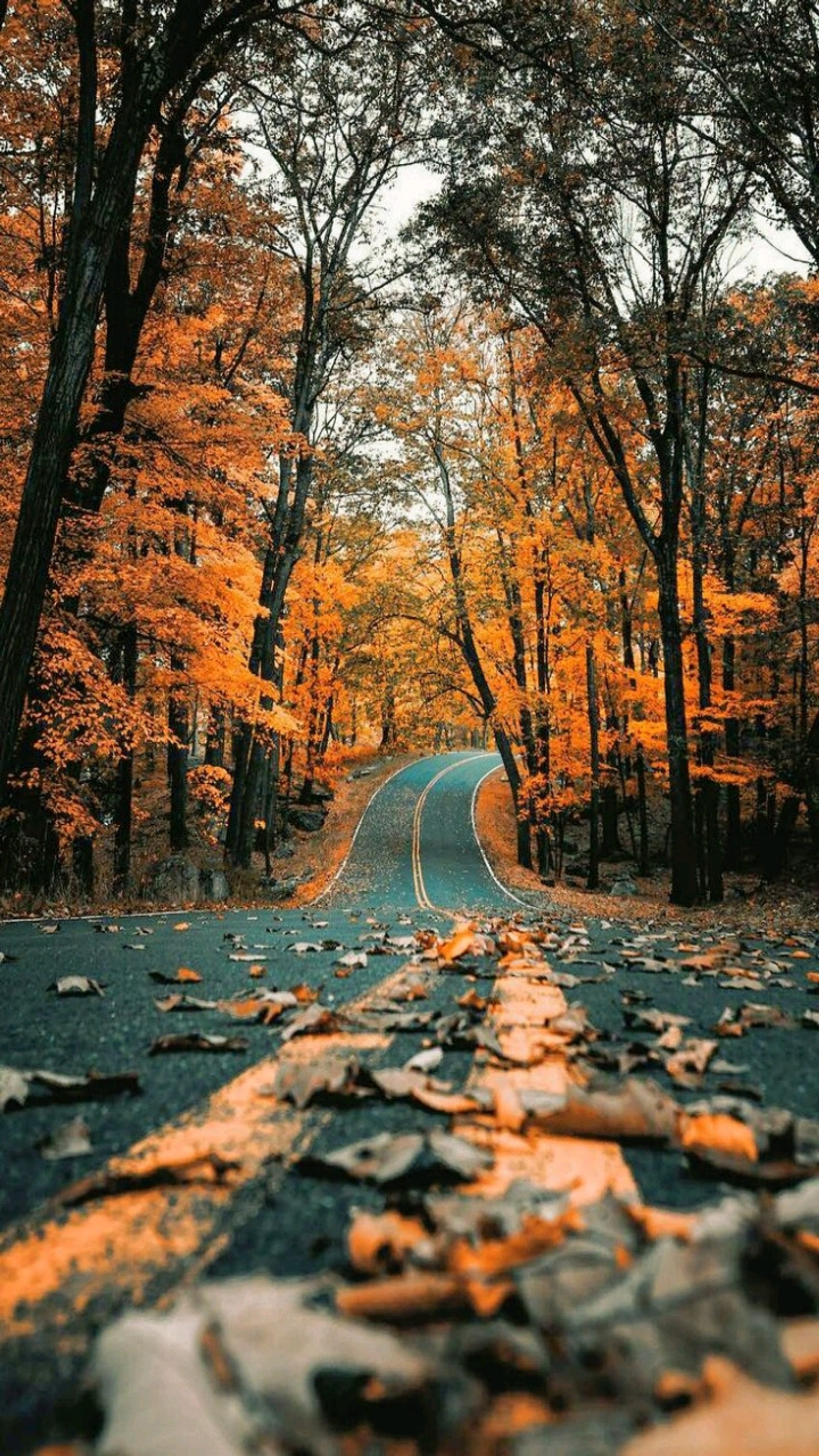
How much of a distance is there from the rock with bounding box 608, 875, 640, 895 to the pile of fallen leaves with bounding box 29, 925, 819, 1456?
1949 centimetres

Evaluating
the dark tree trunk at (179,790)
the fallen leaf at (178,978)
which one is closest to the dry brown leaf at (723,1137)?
the fallen leaf at (178,978)

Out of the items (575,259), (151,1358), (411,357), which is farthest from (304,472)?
(151,1358)

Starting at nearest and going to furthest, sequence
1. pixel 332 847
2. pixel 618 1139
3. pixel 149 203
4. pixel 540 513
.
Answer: pixel 618 1139 → pixel 149 203 → pixel 540 513 → pixel 332 847

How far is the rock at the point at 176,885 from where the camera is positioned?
1073cm

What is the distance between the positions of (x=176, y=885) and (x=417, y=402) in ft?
50.2

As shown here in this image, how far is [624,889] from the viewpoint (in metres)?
20.0

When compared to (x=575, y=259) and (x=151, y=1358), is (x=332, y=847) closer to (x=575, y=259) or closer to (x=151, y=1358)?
(x=575, y=259)

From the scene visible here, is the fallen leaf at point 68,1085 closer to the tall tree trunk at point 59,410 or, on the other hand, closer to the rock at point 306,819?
the tall tree trunk at point 59,410

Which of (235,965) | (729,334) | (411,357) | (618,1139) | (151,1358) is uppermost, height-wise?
(411,357)

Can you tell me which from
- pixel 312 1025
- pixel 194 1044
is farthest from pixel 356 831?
pixel 194 1044

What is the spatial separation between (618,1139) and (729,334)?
10765mm

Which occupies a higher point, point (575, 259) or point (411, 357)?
point (411, 357)

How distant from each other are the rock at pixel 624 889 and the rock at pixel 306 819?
11776mm

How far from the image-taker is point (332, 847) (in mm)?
25578
